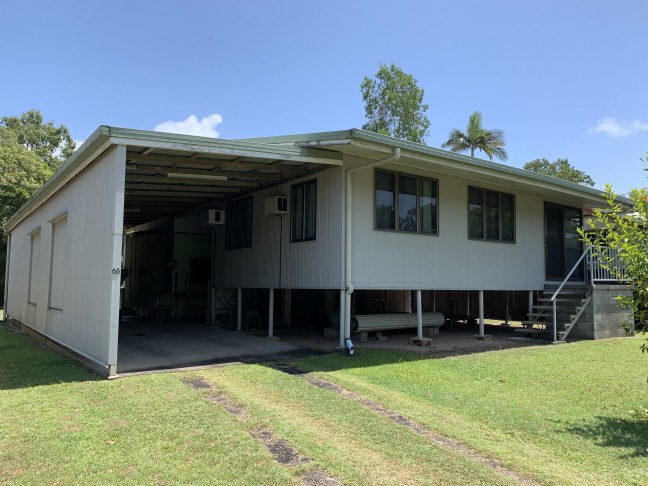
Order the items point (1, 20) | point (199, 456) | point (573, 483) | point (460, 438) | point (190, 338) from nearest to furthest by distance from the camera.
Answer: point (573, 483)
point (199, 456)
point (460, 438)
point (190, 338)
point (1, 20)

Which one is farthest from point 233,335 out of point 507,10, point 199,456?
point 507,10

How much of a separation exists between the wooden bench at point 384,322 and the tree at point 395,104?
2013cm

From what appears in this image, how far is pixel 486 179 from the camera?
11164 millimetres

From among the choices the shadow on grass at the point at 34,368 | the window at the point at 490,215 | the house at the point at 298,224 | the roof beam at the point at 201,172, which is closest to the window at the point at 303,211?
the house at the point at 298,224

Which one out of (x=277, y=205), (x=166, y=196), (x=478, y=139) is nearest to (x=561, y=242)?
(x=277, y=205)

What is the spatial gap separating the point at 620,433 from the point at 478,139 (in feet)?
90.0

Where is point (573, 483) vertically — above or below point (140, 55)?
below

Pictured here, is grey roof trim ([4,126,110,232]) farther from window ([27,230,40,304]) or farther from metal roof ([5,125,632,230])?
window ([27,230,40,304])

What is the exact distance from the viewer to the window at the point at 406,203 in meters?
9.73

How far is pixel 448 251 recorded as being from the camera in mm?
10852

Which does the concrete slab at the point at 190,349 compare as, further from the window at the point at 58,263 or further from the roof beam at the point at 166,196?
the roof beam at the point at 166,196

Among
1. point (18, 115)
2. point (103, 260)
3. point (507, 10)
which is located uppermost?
point (18, 115)

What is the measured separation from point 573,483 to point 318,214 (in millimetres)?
6866

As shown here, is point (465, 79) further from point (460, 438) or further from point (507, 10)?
point (460, 438)
